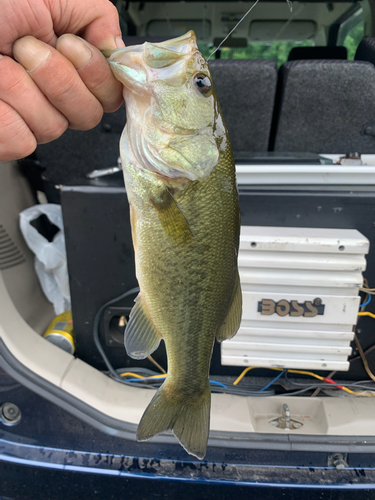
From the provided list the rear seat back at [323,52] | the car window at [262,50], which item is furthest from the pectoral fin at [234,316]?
the car window at [262,50]

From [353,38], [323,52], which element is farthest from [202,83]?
[353,38]

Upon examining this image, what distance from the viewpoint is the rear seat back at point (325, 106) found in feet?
A: 6.13

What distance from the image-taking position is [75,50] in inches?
27.2

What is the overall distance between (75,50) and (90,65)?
4cm

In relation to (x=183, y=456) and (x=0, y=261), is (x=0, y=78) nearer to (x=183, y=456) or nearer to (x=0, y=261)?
(x=0, y=261)

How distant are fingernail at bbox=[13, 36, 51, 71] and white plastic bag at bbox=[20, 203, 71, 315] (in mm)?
1282

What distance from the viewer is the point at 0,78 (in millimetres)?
673

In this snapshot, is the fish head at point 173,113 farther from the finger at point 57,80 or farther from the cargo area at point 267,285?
the cargo area at point 267,285

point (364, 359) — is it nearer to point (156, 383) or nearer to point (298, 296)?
point (298, 296)

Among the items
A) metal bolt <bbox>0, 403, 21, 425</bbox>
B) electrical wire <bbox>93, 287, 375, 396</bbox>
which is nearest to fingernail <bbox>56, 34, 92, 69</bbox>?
electrical wire <bbox>93, 287, 375, 396</bbox>

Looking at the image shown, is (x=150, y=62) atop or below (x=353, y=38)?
atop

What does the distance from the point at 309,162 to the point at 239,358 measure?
96 centimetres

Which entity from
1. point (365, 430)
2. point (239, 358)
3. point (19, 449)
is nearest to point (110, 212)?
point (239, 358)

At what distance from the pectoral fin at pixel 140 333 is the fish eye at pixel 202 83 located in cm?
54
